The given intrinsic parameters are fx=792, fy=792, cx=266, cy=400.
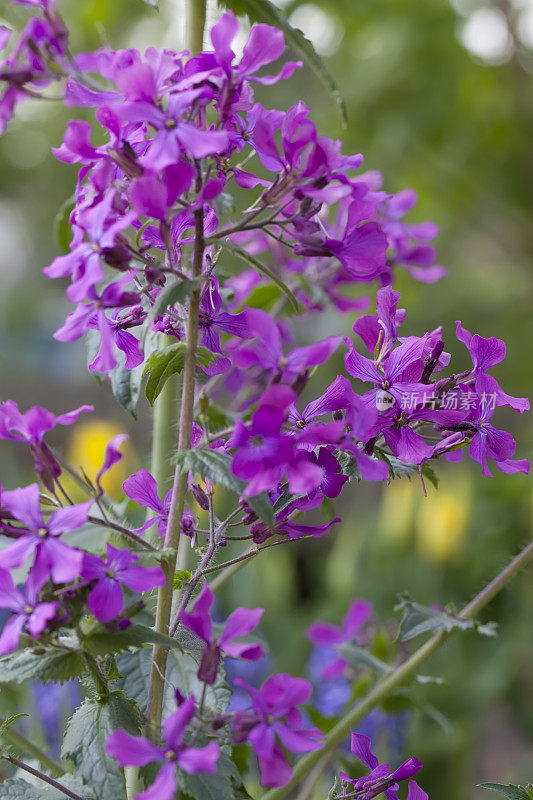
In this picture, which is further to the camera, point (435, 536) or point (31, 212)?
point (31, 212)

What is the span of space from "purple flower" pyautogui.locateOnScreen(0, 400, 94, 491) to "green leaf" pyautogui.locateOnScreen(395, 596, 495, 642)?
0.77 ft

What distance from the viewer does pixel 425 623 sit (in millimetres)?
481

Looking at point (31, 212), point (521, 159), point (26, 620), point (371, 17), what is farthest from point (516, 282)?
point (31, 212)

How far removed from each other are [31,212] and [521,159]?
248 cm

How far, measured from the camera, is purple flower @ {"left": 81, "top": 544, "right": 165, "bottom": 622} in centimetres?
31

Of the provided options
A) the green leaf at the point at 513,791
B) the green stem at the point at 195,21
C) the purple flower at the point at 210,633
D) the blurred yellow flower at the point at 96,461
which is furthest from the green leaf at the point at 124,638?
the blurred yellow flower at the point at 96,461

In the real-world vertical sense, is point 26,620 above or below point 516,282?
below

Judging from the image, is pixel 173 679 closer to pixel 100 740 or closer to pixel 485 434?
pixel 100 740

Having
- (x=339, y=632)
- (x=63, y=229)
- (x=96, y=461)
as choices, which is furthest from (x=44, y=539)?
(x=96, y=461)

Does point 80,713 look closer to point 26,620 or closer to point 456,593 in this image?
point 26,620

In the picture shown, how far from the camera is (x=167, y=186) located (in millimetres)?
318

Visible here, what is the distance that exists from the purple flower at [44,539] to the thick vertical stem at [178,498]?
0.19 feet

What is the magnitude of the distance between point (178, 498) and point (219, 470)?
1.8 inches

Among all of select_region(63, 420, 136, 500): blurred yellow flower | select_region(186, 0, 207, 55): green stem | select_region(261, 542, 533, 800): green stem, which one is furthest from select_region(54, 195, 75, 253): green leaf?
select_region(63, 420, 136, 500): blurred yellow flower
